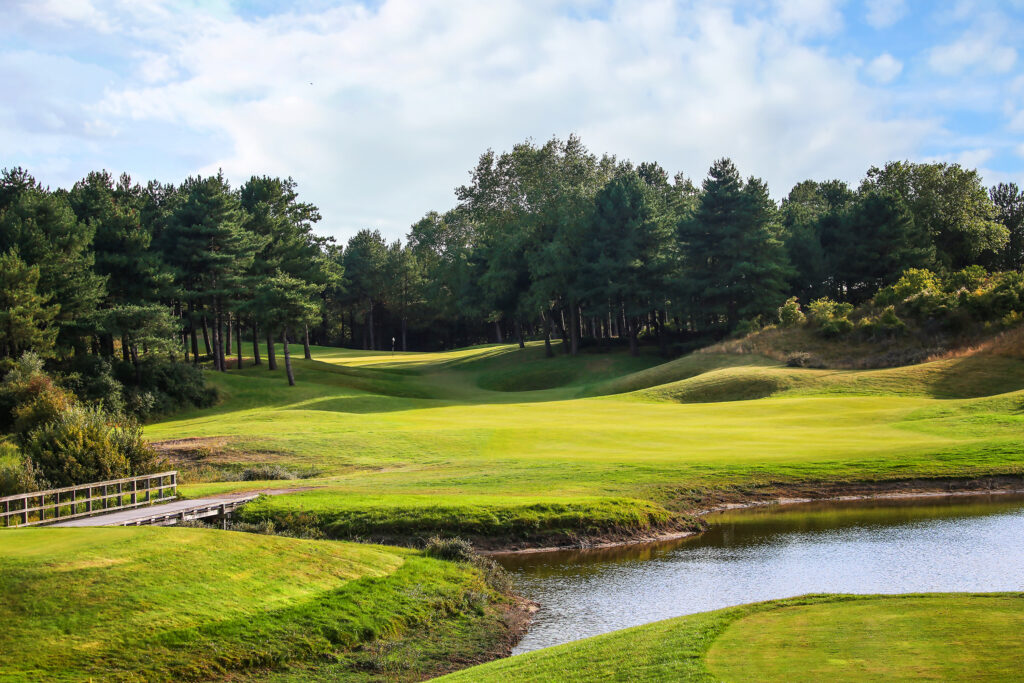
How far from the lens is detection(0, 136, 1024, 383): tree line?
55.8 meters

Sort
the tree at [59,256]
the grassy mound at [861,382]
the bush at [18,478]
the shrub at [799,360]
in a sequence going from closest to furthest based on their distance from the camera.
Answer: the bush at [18,478] < the grassy mound at [861,382] < the tree at [59,256] < the shrub at [799,360]

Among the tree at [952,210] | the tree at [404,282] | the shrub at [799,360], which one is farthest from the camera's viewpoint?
the tree at [404,282]

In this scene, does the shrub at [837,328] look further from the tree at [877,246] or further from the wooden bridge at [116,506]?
the wooden bridge at [116,506]

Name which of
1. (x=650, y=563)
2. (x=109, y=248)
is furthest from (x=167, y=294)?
(x=650, y=563)

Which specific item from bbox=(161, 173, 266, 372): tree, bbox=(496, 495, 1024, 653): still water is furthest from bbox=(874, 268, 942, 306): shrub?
bbox=(161, 173, 266, 372): tree

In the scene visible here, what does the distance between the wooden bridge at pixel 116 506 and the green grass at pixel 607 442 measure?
1493mm

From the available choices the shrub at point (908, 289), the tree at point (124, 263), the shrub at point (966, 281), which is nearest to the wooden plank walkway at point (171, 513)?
the tree at point (124, 263)

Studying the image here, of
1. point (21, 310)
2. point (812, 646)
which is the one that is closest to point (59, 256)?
point (21, 310)

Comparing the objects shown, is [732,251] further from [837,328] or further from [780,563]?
[780,563]

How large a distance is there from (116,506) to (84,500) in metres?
2.40

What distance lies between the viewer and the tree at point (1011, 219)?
320ft

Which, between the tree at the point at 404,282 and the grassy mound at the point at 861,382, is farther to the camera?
the tree at the point at 404,282

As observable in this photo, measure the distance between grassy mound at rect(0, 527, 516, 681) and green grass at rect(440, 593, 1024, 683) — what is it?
338cm

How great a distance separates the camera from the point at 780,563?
1995 centimetres
